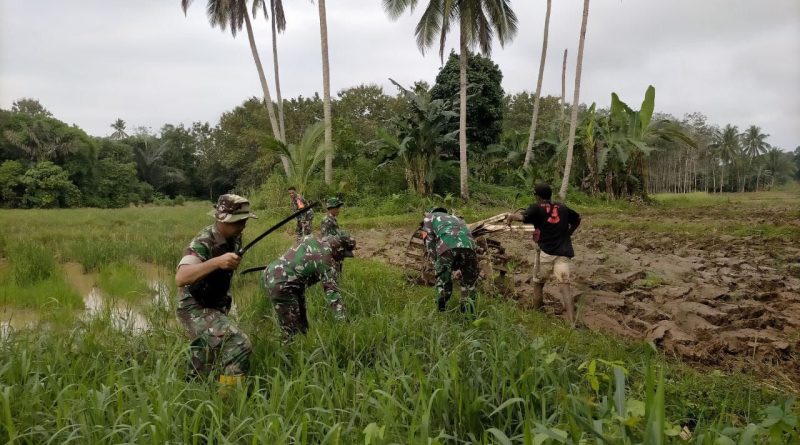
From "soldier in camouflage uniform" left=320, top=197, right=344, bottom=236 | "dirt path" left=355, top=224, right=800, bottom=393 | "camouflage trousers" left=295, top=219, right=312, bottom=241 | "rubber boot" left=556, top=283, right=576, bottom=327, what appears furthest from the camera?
"camouflage trousers" left=295, top=219, right=312, bottom=241

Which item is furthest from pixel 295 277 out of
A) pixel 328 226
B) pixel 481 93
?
pixel 481 93

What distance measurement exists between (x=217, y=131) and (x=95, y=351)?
31281mm

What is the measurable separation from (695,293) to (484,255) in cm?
237

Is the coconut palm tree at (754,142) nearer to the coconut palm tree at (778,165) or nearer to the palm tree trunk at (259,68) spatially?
the coconut palm tree at (778,165)

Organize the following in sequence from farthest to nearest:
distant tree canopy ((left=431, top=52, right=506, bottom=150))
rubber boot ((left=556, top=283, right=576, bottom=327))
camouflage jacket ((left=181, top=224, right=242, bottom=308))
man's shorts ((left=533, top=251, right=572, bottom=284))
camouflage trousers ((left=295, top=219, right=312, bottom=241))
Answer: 1. distant tree canopy ((left=431, top=52, right=506, bottom=150))
2. camouflage trousers ((left=295, top=219, right=312, bottom=241))
3. man's shorts ((left=533, top=251, right=572, bottom=284))
4. rubber boot ((left=556, top=283, right=576, bottom=327))
5. camouflage jacket ((left=181, top=224, right=242, bottom=308))

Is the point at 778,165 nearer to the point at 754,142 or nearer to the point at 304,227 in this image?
the point at 754,142

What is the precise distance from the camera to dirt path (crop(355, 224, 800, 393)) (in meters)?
3.74

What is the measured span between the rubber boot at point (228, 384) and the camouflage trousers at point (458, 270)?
8.06ft

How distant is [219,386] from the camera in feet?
9.00

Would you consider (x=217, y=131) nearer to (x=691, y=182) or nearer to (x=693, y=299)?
(x=693, y=299)

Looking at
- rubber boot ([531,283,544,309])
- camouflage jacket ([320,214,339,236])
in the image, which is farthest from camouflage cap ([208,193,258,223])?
rubber boot ([531,283,544,309])

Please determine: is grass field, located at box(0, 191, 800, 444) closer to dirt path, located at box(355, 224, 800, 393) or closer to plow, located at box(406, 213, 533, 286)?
Result: dirt path, located at box(355, 224, 800, 393)

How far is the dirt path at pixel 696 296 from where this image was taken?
3.74 m

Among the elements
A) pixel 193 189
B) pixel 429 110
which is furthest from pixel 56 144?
pixel 429 110
